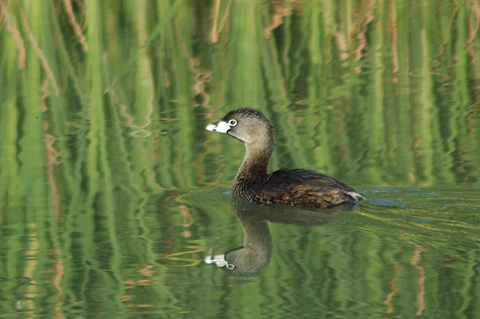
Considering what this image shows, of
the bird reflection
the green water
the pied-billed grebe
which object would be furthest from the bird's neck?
the bird reflection

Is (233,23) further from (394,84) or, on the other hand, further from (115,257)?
(115,257)

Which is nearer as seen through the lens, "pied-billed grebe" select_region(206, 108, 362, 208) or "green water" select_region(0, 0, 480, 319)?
"green water" select_region(0, 0, 480, 319)

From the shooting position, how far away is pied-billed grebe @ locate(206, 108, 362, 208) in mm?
7282

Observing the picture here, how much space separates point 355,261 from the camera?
5793mm

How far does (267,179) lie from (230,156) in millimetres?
1075

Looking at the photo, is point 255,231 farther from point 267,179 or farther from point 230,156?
point 230,156

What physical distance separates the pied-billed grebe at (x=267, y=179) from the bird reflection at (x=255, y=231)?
0.09 meters

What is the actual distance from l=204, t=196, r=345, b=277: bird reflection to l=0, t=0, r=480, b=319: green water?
0.10ft

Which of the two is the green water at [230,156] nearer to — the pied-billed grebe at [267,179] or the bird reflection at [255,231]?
the bird reflection at [255,231]

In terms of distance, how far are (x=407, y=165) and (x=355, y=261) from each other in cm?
253

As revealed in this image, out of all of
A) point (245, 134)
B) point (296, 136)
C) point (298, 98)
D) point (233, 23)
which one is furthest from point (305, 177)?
point (233, 23)

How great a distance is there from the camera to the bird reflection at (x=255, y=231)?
5.88 m

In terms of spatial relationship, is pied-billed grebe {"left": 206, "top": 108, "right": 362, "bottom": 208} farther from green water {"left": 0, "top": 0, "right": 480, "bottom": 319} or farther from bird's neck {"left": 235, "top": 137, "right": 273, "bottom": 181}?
green water {"left": 0, "top": 0, "right": 480, "bottom": 319}

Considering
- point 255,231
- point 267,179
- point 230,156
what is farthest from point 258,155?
point 255,231
